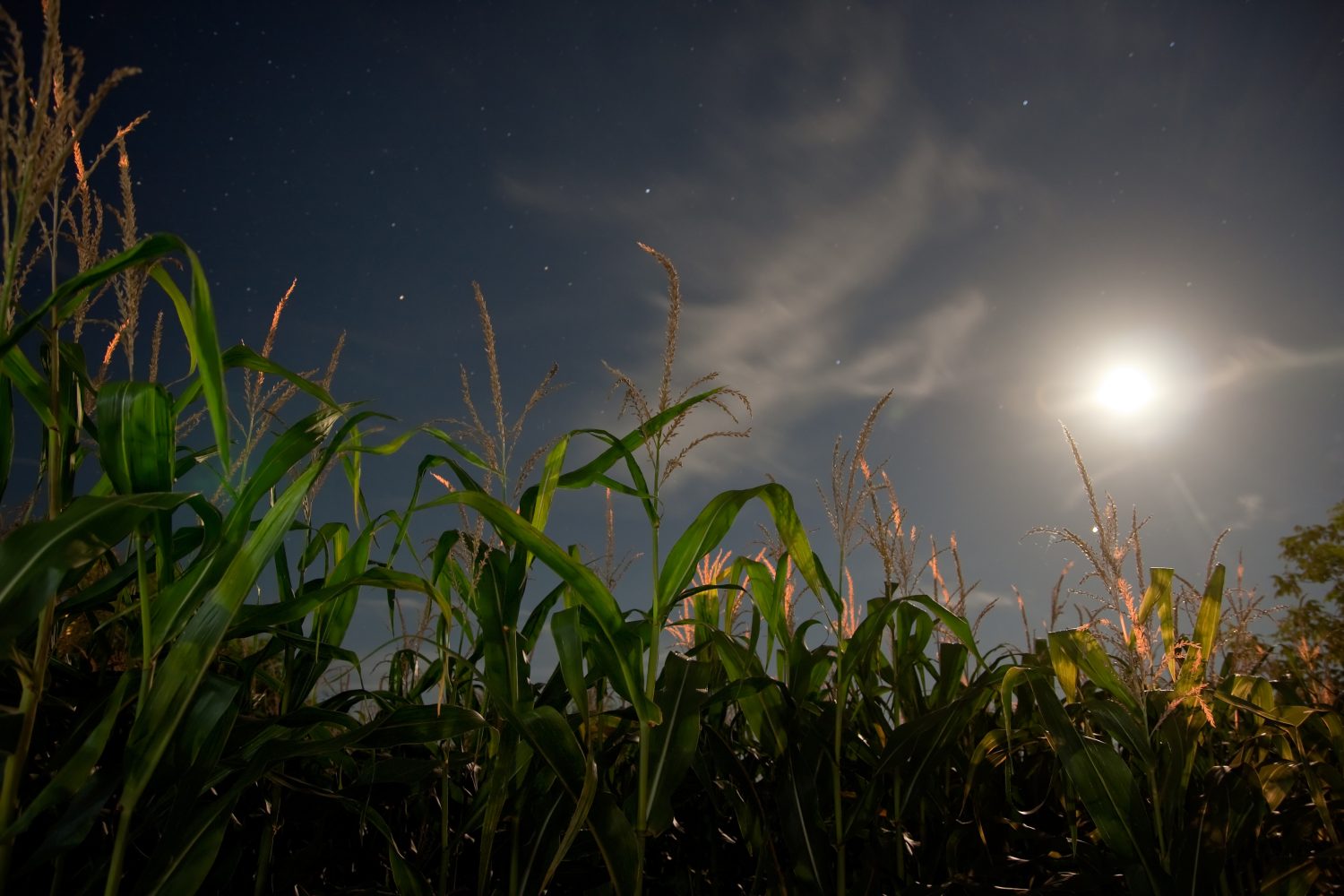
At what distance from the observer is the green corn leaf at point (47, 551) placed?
1.01 metres

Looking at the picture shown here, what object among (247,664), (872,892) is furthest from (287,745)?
(872,892)

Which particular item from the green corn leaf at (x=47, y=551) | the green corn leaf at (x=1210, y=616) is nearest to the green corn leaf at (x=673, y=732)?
the green corn leaf at (x=47, y=551)

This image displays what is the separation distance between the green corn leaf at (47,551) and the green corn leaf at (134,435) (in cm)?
15

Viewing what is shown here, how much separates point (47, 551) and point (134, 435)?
0.92ft

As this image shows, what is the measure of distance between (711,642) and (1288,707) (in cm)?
147

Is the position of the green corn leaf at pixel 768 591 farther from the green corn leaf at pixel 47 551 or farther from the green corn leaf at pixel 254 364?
the green corn leaf at pixel 47 551

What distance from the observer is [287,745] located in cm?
140

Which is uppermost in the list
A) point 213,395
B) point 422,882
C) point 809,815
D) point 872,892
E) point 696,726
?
point 213,395

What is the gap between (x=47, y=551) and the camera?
1.04 m

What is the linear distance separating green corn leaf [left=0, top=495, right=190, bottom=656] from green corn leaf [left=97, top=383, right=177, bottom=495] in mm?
150

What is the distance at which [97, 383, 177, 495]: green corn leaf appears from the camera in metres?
1.24

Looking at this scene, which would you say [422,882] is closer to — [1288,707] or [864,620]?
[864,620]

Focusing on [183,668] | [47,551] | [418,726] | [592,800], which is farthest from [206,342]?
[592,800]

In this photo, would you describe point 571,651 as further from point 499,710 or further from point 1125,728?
point 1125,728
